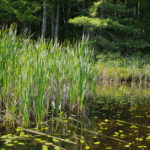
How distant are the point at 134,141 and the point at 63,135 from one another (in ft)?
3.13

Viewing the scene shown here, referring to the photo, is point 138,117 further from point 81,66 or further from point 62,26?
point 62,26

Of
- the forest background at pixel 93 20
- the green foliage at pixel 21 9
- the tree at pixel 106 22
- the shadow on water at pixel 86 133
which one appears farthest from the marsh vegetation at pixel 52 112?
the green foliage at pixel 21 9

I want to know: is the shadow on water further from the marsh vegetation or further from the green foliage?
the green foliage

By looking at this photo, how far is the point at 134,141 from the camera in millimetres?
2193

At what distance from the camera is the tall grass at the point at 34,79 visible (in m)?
2.41

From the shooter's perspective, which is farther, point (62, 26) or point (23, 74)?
point (62, 26)

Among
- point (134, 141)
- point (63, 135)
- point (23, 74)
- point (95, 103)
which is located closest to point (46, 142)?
point (63, 135)

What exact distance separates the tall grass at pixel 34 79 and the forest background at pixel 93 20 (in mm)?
7051

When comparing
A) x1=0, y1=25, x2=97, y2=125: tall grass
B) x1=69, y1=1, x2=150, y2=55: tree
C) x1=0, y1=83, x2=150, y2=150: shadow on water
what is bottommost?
x1=0, y1=83, x2=150, y2=150: shadow on water

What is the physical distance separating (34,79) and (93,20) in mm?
8782

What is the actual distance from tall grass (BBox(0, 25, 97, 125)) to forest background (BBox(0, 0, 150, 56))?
7.05 meters

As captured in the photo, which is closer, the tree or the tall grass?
the tall grass

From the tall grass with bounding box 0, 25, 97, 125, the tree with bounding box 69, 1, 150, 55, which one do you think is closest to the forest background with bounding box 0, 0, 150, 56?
the tree with bounding box 69, 1, 150, 55

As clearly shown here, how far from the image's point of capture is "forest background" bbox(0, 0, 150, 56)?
39.7ft
